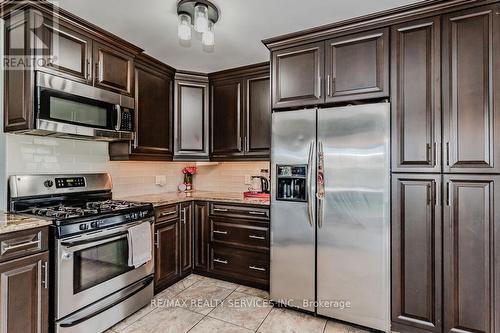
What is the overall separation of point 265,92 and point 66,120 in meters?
1.92

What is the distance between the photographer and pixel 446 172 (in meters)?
1.93

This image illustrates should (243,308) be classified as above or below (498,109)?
below

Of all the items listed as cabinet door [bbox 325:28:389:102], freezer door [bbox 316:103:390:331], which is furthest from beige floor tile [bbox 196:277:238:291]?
cabinet door [bbox 325:28:389:102]

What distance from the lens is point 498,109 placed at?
181 cm

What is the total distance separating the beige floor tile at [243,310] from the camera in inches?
90.3

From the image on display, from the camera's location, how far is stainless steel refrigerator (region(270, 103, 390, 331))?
209cm

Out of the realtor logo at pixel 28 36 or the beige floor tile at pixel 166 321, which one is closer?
the realtor logo at pixel 28 36

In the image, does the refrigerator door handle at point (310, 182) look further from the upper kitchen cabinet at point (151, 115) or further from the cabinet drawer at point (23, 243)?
the cabinet drawer at point (23, 243)

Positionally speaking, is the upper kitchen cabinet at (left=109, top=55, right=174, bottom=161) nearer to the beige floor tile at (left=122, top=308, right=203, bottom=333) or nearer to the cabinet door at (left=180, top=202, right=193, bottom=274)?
the cabinet door at (left=180, top=202, right=193, bottom=274)

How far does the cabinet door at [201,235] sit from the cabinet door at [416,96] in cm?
198

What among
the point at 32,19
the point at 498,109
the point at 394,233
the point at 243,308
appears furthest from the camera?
the point at 243,308

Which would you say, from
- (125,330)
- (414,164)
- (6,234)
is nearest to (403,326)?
(414,164)

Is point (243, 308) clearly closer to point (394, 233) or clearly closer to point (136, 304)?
point (136, 304)

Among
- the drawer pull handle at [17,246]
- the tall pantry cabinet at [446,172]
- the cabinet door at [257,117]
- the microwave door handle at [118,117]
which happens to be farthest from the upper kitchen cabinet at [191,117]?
the tall pantry cabinet at [446,172]
